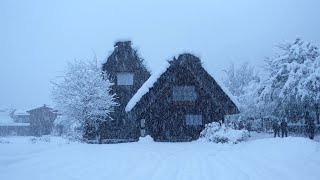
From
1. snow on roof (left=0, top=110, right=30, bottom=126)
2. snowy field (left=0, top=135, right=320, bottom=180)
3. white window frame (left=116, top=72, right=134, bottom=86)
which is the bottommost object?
snowy field (left=0, top=135, right=320, bottom=180)

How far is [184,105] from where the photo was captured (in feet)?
95.5

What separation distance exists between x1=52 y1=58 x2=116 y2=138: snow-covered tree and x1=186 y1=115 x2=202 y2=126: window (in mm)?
6959

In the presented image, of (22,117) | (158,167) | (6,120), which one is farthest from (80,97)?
(6,120)

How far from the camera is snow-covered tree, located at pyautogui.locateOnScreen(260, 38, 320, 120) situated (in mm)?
30378

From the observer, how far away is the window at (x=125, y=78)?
3756cm

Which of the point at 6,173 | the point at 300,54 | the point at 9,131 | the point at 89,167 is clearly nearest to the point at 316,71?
the point at 300,54

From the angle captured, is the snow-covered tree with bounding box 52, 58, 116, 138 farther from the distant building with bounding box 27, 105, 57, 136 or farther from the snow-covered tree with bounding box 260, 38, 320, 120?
the distant building with bounding box 27, 105, 57, 136

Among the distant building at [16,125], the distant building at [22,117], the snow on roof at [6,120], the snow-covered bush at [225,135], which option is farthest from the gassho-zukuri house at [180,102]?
the distant building at [22,117]

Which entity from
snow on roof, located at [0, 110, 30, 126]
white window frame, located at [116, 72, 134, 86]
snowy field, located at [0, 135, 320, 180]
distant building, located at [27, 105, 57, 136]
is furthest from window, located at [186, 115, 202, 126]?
snow on roof, located at [0, 110, 30, 126]

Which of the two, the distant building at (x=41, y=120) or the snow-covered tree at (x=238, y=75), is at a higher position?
the snow-covered tree at (x=238, y=75)

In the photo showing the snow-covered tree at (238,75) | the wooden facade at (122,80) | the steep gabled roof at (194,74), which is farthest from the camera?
→ the snow-covered tree at (238,75)

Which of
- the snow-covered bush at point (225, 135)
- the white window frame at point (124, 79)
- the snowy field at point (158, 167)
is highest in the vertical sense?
the white window frame at point (124, 79)

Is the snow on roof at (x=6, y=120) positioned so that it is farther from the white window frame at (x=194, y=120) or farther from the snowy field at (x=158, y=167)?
the snowy field at (x=158, y=167)

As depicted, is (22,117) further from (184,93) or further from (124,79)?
(184,93)
